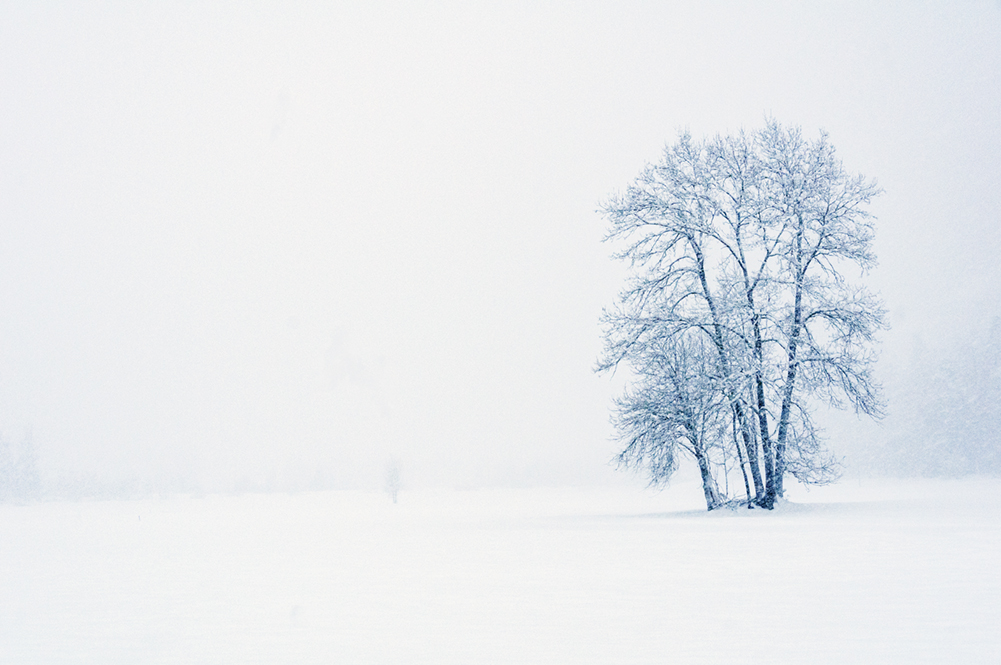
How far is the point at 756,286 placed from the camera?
26547mm

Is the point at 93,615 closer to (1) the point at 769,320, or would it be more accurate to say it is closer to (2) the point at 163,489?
(1) the point at 769,320

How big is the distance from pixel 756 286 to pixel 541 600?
1844cm

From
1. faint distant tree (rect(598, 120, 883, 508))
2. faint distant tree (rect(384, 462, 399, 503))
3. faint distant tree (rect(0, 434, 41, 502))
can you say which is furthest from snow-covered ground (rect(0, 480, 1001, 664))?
faint distant tree (rect(0, 434, 41, 502))

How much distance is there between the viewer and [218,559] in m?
18.1

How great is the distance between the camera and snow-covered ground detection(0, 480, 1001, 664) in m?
7.59

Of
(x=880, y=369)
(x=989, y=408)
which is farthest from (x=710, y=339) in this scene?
(x=880, y=369)

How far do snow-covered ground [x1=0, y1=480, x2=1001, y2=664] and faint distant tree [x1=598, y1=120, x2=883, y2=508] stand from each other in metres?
6.47

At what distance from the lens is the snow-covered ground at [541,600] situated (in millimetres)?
7590

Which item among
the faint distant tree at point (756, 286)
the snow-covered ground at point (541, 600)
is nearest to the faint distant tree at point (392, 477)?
the faint distant tree at point (756, 286)

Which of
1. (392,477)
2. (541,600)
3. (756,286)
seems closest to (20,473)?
(392,477)

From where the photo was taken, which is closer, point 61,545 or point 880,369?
point 61,545

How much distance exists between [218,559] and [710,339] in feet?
53.6

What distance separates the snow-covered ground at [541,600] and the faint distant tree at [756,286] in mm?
6474

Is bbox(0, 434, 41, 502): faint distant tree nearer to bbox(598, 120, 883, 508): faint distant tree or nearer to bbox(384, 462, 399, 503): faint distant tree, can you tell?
bbox(384, 462, 399, 503): faint distant tree
